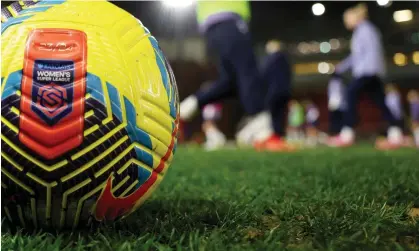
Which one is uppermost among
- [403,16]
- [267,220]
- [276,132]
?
[403,16]

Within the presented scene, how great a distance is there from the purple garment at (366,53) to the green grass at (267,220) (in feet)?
15.0

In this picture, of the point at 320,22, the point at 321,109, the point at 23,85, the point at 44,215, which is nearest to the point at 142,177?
the point at 44,215

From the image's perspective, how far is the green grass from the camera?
1.42m

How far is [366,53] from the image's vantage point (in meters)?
7.31

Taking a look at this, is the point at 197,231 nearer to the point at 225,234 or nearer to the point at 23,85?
the point at 225,234

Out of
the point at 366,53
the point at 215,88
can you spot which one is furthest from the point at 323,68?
the point at 215,88

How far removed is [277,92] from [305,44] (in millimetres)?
28500

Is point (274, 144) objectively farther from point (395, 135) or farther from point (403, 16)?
point (403, 16)

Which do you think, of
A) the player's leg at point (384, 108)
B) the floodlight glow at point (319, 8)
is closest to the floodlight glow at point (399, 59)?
the floodlight glow at point (319, 8)

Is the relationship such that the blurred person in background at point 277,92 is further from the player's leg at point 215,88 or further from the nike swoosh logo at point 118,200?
the nike swoosh logo at point 118,200

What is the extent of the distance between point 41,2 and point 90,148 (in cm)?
57

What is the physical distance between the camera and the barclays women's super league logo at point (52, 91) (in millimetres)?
1392

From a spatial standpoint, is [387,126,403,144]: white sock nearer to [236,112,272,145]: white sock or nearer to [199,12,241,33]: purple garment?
[236,112,272,145]: white sock

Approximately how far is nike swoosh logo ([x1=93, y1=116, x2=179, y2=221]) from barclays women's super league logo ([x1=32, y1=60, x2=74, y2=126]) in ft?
0.84
